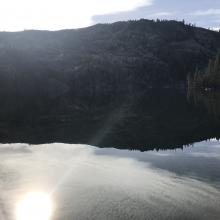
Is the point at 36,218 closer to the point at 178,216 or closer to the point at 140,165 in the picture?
the point at 178,216

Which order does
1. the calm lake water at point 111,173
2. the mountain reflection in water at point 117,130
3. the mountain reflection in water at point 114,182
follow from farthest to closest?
the mountain reflection in water at point 117,130 < the calm lake water at point 111,173 < the mountain reflection in water at point 114,182

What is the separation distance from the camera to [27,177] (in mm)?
39594

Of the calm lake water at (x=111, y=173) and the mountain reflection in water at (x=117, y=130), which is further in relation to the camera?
the mountain reflection in water at (x=117, y=130)

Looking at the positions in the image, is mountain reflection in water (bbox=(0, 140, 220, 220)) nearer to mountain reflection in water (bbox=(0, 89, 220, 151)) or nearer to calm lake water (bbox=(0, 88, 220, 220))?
calm lake water (bbox=(0, 88, 220, 220))

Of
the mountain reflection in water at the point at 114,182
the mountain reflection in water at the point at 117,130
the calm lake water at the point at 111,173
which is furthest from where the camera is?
the mountain reflection in water at the point at 117,130

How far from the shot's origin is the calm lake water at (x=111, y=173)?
29.7 metres

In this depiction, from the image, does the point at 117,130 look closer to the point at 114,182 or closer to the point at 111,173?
the point at 111,173

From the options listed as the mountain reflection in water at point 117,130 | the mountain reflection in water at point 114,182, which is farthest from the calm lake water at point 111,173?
the mountain reflection in water at point 117,130

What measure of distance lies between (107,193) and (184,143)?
30.4 metres

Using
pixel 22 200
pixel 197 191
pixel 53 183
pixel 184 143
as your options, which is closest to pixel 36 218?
pixel 22 200

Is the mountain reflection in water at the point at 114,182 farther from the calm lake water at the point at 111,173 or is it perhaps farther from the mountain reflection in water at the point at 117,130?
the mountain reflection in water at the point at 117,130

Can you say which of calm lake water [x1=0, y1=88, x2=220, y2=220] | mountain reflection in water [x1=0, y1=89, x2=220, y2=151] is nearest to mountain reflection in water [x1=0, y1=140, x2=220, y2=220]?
calm lake water [x1=0, y1=88, x2=220, y2=220]

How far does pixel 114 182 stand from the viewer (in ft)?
123

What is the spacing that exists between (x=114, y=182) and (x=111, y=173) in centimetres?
395
